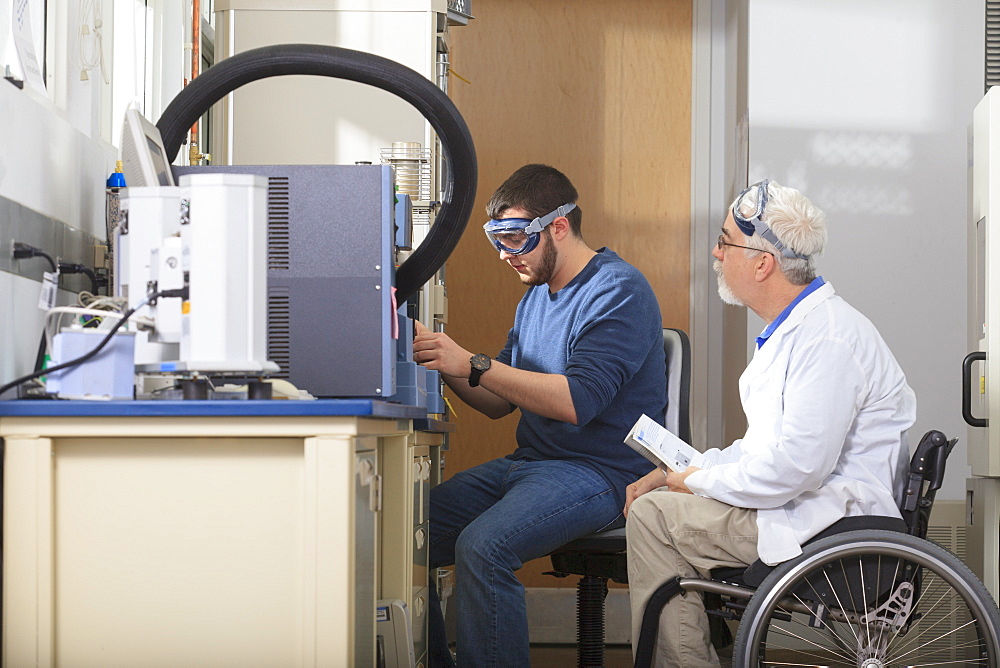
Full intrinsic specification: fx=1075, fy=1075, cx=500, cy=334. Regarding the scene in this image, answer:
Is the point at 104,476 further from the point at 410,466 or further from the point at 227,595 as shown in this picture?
the point at 410,466

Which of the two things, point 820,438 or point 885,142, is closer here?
point 820,438

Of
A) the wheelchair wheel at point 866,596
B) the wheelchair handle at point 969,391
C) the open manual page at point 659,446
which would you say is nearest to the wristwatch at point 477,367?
the open manual page at point 659,446

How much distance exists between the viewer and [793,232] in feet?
7.22

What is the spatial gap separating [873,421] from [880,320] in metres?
1.76

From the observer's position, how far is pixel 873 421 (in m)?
2.00

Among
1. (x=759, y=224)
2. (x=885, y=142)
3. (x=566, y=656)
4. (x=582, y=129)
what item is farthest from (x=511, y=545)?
(x=582, y=129)

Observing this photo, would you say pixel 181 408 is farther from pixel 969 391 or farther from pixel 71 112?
pixel 969 391

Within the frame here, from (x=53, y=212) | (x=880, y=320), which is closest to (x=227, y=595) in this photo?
(x=53, y=212)

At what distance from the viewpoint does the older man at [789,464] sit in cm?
195

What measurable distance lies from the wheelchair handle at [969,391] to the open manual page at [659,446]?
0.81 m

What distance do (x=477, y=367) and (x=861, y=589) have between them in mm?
910

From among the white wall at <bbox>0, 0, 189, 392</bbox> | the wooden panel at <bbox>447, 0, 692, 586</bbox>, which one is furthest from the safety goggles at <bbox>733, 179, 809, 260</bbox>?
the wooden panel at <bbox>447, 0, 692, 586</bbox>

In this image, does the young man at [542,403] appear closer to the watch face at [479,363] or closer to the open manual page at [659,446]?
the watch face at [479,363]

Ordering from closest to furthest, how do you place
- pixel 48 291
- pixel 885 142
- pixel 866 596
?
pixel 48 291, pixel 866 596, pixel 885 142
